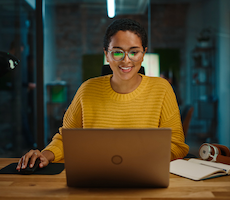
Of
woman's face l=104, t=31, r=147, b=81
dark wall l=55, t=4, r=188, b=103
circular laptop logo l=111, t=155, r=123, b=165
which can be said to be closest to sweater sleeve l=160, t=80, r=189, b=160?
woman's face l=104, t=31, r=147, b=81

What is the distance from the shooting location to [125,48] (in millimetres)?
1307

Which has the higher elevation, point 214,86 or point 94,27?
point 94,27

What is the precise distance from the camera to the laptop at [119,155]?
0.74 meters

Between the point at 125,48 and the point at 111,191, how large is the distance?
78cm

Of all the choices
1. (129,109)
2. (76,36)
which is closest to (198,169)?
(129,109)

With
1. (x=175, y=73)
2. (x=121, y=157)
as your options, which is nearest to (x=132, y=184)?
(x=121, y=157)

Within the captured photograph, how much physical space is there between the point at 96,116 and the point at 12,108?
2333 millimetres

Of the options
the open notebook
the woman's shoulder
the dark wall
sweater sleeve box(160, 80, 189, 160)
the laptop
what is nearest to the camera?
the laptop

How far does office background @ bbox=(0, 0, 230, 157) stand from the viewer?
363 cm

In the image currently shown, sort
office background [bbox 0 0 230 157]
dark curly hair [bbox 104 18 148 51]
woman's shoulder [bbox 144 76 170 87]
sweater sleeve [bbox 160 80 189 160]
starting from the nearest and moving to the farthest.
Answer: sweater sleeve [bbox 160 80 189 160] < dark curly hair [bbox 104 18 148 51] < woman's shoulder [bbox 144 76 170 87] < office background [bbox 0 0 230 157]

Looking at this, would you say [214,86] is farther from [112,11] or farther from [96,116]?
[96,116]

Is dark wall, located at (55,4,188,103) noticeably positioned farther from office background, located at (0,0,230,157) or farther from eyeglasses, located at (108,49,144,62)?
eyeglasses, located at (108,49,144,62)

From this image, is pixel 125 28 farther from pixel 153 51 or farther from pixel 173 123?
pixel 153 51

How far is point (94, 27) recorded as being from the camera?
3.94 meters
